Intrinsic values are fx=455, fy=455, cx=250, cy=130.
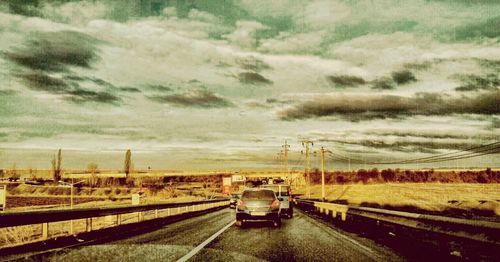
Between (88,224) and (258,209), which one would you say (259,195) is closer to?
(258,209)

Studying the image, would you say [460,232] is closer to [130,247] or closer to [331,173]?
[130,247]

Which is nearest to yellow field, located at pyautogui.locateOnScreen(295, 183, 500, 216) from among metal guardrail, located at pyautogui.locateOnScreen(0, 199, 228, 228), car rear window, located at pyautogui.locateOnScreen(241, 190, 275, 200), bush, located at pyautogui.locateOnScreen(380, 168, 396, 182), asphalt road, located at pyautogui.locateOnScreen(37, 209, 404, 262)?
car rear window, located at pyautogui.locateOnScreen(241, 190, 275, 200)

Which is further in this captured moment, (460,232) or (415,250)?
(415,250)

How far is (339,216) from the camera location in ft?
89.9

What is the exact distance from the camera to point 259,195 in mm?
19250

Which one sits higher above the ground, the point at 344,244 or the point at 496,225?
the point at 496,225

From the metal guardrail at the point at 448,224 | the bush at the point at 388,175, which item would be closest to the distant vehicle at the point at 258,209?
the metal guardrail at the point at 448,224

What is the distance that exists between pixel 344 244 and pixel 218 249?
11.1 ft

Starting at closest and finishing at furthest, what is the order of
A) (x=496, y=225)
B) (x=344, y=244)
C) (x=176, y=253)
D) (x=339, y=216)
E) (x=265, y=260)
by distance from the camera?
(x=496, y=225), (x=265, y=260), (x=176, y=253), (x=344, y=244), (x=339, y=216)

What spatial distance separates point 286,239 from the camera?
13.6 meters

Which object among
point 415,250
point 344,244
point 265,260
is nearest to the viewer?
point 265,260

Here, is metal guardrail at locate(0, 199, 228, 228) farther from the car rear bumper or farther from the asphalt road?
the car rear bumper

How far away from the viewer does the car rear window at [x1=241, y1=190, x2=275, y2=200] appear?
18986 millimetres

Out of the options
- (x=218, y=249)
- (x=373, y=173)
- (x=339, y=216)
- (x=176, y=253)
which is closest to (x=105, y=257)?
(x=176, y=253)
